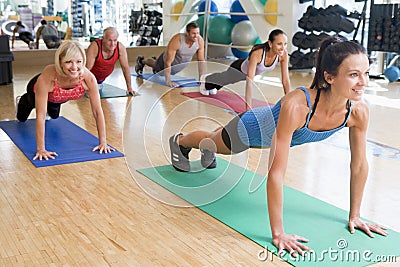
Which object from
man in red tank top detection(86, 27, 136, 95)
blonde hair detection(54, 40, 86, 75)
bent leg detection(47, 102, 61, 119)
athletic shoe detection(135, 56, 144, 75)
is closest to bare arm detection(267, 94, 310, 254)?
blonde hair detection(54, 40, 86, 75)

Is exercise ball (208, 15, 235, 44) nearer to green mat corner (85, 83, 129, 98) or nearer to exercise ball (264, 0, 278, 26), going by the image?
exercise ball (264, 0, 278, 26)

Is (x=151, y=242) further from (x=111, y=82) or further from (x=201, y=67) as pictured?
(x=111, y=82)

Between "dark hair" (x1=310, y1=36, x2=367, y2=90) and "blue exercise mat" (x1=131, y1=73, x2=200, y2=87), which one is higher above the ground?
"dark hair" (x1=310, y1=36, x2=367, y2=90)

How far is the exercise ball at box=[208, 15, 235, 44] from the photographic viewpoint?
6.88m

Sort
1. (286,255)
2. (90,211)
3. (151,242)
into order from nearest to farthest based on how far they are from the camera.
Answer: (286,255) → (151,242) → (90,211)

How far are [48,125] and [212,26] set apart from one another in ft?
13.9

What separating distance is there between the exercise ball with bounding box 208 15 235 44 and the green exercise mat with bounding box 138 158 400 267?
4.68 metres

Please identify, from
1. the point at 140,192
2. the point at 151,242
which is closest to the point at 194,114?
the point at 140,192

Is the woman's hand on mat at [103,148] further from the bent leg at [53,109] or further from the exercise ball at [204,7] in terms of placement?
the exercise ball at [204,7]

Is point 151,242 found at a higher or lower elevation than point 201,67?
Result: lower

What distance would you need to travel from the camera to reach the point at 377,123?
3516 millimetres

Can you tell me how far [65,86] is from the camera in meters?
2.65

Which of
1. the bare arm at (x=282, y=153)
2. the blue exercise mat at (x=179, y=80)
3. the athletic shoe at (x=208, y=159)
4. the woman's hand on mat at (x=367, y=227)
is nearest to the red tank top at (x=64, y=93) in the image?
the athletic shoe at (x=208, y=159)

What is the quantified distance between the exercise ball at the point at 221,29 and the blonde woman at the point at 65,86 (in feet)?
14.3
